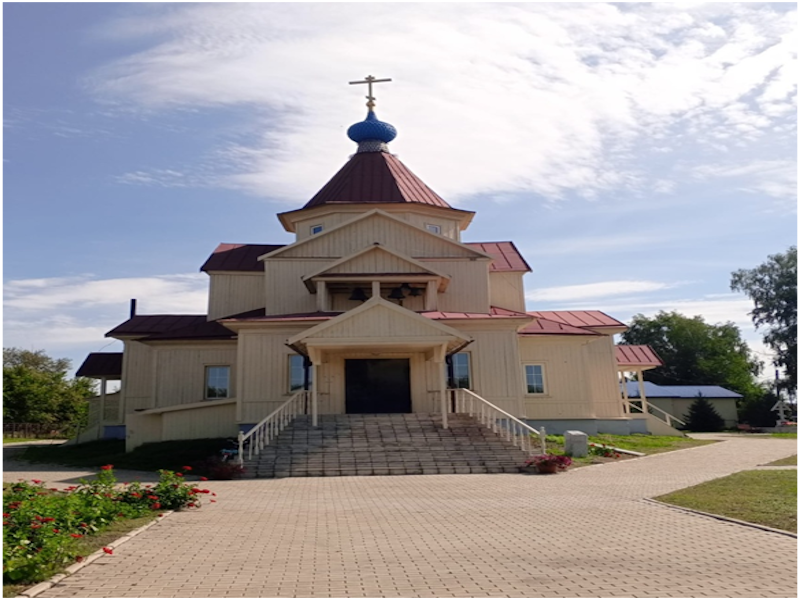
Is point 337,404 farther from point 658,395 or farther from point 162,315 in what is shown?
point 658,395

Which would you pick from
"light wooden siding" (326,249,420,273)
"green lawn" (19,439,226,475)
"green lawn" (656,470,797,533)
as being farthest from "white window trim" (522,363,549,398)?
"green lawn" (19,439,226,475)

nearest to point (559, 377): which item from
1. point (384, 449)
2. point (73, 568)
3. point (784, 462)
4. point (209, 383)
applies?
point (784, 462)

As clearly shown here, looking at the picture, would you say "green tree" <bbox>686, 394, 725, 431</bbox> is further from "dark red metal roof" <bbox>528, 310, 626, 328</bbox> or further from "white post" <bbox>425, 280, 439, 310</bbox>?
"white post" <bbox>425, 280, 439, 310</bbox>

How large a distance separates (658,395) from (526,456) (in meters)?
33.2

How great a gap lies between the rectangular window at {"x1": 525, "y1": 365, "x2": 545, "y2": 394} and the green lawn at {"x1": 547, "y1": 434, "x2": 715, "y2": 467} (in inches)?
88.0

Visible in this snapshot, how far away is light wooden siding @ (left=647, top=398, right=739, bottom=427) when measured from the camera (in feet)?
147

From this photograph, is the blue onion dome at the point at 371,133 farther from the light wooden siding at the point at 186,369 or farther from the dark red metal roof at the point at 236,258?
the light wooden siding at the point at 186,369

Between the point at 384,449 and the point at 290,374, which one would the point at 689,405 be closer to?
the point at 290,374

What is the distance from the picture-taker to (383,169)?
27.7m

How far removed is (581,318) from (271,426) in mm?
14547

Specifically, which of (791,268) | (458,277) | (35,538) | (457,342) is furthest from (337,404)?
(791,268)

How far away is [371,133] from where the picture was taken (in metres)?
29.5

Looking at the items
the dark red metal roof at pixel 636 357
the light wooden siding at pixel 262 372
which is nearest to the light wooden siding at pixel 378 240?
the light wooden siding at pixel 262 372

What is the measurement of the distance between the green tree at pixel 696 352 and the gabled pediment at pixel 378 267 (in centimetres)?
4964
